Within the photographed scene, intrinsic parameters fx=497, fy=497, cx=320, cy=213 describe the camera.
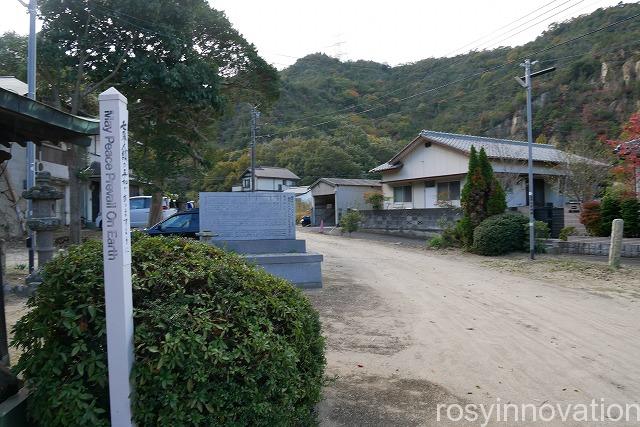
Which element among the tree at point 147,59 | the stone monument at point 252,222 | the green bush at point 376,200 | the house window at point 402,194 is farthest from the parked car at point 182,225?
the house window at point 402,194

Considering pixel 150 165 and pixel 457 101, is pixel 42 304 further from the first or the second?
pixel 457 101

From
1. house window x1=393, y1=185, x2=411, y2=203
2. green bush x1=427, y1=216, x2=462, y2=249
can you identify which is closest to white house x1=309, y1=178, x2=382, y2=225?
house window x1=393, y1=185, x2=411, y2=203

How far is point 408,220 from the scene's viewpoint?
26703 mm

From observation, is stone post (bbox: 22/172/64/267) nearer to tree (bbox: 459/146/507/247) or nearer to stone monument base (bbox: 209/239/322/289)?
stone monument base (bbox: 209/239/322/289)

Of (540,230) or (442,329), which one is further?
(540,230)

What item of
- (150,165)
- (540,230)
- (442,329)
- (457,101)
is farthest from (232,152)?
(442,329)

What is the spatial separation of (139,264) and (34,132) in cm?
185

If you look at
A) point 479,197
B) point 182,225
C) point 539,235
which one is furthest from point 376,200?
point 182,225

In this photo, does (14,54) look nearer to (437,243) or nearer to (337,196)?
(437,243)

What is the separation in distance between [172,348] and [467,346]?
178 inches

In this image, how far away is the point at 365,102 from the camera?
53438mm

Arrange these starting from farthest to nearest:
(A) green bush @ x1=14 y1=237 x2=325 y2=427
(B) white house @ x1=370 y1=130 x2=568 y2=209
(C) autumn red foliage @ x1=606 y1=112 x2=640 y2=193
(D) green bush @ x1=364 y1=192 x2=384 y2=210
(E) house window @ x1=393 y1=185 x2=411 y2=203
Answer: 1. (E) house window @ x1=393 y1=185 x2=411 y2=203
2. (D) green bush @ x1=364 y1=192 x2=384 y2=210
3. (B) white house @ x1=370 y1=130 x2=568 y2=209
4. (C) autumn red foliage @ x1=606 y1=112 x2=640 y2=193
5. (A) green bush @ x1=14 y1=237 x2=325 y2=427

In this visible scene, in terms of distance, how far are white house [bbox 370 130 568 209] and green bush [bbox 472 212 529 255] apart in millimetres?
8366

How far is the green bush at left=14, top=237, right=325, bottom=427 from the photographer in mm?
3027
